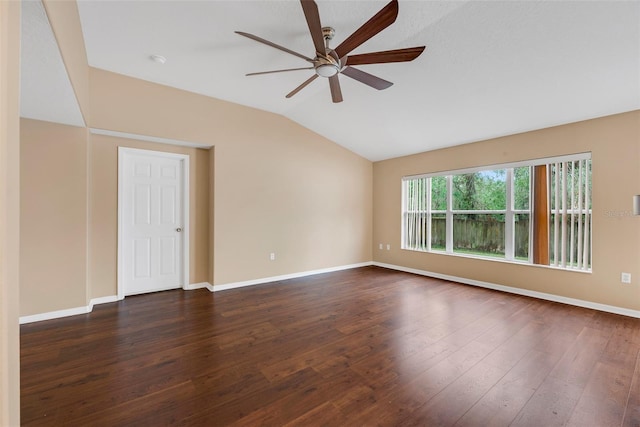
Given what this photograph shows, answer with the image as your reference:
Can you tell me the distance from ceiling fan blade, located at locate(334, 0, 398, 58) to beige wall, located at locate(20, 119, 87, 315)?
3.28 metres

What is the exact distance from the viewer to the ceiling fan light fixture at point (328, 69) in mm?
2293

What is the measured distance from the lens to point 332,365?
2188mm

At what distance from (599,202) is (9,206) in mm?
5162

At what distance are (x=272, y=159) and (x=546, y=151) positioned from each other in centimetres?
418

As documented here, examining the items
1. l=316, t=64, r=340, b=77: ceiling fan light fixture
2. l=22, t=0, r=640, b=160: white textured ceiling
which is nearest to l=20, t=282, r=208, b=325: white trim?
l=22, t=0, r=640, b=160: white textured ceiling

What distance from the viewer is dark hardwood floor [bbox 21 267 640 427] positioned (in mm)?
1683

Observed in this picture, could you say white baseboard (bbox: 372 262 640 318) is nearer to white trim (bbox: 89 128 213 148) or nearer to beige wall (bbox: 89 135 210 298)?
white trim (bbox: 89 128 213 148)

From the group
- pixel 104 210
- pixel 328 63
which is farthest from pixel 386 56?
pixel 104 210

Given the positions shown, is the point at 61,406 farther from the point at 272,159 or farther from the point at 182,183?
the point at 272,159

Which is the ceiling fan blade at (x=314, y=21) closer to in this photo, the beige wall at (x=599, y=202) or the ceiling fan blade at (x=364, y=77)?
the ceiling fan blade at (x=364, y=77)

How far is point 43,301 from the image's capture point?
3023 millimetres

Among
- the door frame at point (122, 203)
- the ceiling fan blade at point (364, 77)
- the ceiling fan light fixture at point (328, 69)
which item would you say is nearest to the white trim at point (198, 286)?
the door frame at point (122, 203)

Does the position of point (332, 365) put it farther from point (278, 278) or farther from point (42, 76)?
point (42, 76)

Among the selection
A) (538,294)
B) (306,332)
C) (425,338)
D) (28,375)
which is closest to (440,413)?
(425,338)
